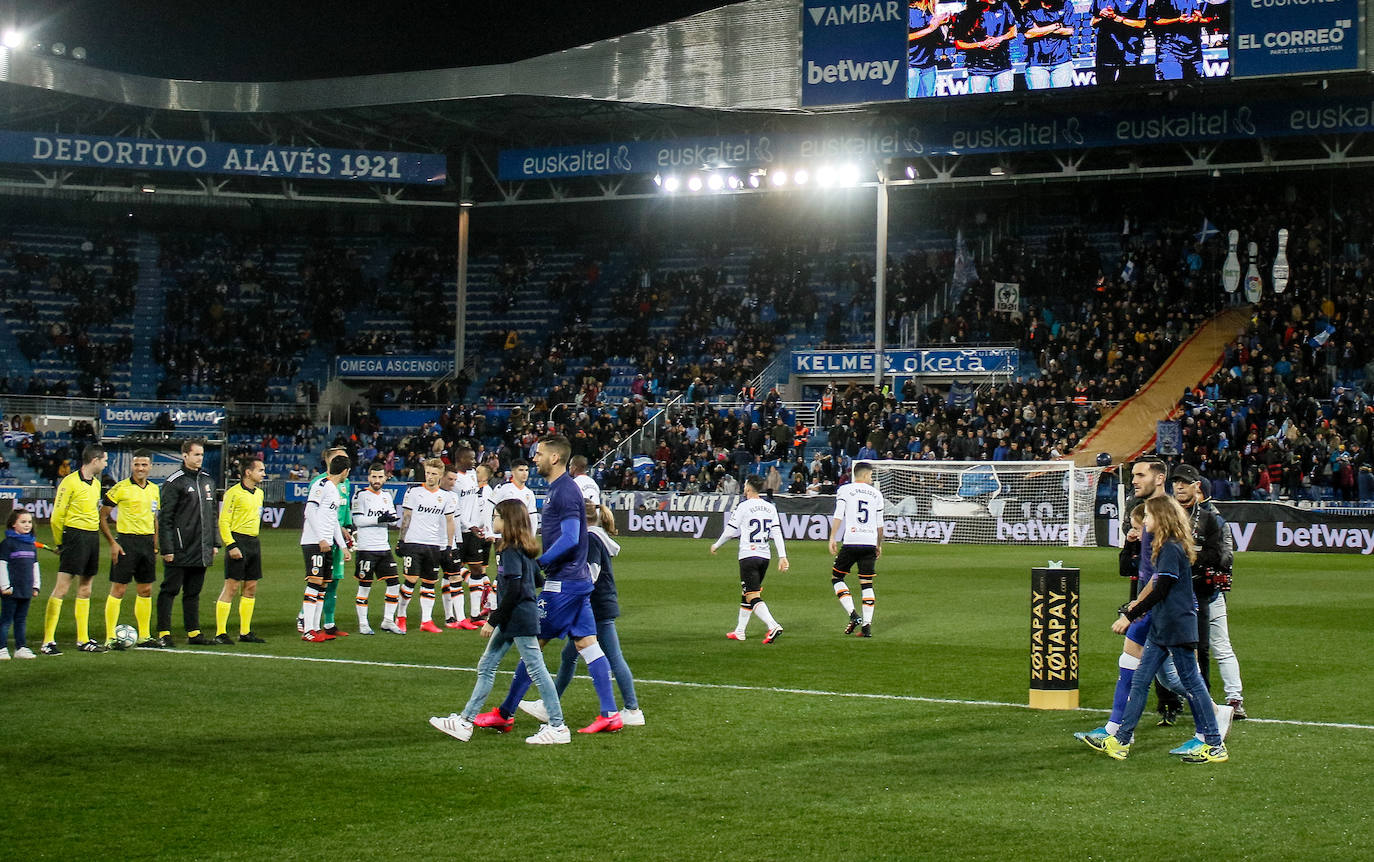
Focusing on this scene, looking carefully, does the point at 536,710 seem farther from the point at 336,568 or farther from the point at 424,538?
the point at 424,538

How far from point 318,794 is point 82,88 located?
43.6 meters

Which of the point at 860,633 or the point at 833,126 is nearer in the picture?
the point at 860,633

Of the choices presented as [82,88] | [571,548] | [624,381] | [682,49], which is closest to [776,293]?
[624,381]

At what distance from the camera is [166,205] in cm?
5631

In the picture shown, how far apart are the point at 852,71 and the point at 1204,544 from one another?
31453 millimetres

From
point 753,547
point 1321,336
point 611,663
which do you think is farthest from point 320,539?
point 1321,336

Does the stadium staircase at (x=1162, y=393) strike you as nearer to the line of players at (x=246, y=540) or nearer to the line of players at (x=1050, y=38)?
the line of players at (x=1050, y=38)

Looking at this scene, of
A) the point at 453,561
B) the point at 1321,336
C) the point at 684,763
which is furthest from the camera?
the point at 1321,336

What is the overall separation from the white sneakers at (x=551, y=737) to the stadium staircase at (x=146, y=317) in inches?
1778

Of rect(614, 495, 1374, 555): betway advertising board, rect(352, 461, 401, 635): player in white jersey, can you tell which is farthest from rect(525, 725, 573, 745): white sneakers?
rect(614, 495, 1374, 555): betway advertising board

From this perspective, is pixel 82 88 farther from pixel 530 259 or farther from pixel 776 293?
pixel 776 293

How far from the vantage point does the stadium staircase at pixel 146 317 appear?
2053 inches

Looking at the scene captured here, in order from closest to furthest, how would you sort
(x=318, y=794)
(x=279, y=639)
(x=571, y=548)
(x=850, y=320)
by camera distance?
(x=318, y=794), (x=571, y=548), (x=279, y=639), (x=850, y=320)

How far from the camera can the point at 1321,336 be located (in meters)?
39.2
